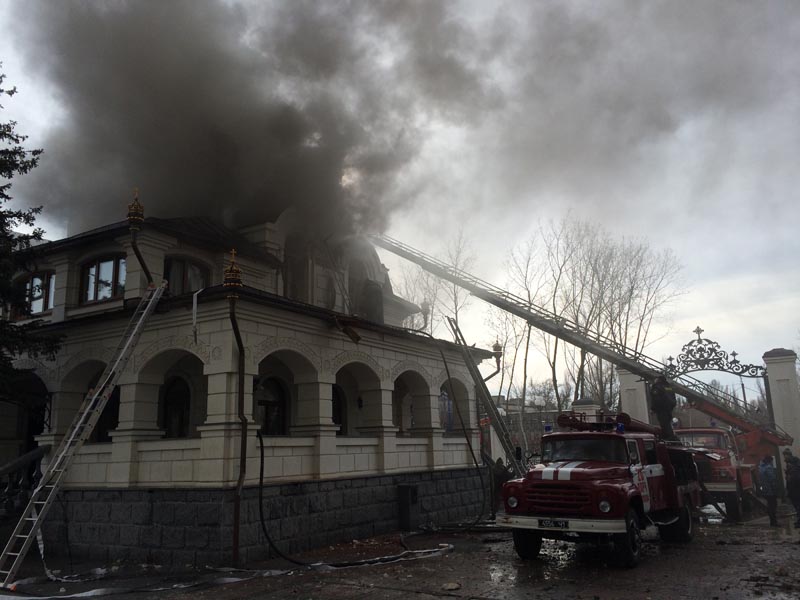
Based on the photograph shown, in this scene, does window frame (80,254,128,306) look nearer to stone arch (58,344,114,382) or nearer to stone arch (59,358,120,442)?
stone arch (58,344,114,382)

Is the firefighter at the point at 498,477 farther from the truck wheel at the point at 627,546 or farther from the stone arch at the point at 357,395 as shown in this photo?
the truck wheel at the point at 627,546

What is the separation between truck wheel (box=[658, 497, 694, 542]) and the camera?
12.1m

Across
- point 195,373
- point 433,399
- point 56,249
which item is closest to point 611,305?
point 433,399

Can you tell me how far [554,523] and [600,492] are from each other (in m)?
0.88

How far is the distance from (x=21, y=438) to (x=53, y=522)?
4577mm

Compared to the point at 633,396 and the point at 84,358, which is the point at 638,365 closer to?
the point at 633,396

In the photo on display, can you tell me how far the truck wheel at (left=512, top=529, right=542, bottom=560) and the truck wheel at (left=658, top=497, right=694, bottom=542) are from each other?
3.42 meters

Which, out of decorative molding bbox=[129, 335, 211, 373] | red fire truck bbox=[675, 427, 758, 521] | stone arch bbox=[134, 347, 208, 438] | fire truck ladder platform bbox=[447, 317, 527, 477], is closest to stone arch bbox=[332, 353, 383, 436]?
fire truck ladder platform bbox=[447, 317, 527, 477]

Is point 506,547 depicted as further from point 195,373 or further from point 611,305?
point 611,305

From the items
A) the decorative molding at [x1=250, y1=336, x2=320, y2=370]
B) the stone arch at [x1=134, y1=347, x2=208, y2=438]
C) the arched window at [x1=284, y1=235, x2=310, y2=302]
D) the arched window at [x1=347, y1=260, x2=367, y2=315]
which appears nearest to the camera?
the decorative molding at [x1=250, y1=336, x2=320, y2=370]

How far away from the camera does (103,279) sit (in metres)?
14.6

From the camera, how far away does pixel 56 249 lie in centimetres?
1473

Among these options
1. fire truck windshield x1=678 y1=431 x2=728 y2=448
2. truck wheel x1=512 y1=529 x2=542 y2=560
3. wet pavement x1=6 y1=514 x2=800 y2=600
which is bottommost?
wet pavement x1=6 y1=514 x2=800 y2=600

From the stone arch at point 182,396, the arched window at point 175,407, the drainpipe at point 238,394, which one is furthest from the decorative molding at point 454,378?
the drainpipe at point 238,394
